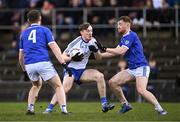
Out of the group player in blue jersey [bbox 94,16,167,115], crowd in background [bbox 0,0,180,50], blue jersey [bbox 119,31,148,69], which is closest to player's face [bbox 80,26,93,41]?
player in blue jersey [bbox 94,16,167,115]

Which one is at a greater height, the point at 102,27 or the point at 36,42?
the point at 36,42

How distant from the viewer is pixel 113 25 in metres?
30.2

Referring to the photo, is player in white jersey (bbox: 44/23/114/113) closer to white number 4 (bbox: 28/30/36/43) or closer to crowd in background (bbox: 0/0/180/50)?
white number 4 (bbox: 28/30/36/43)

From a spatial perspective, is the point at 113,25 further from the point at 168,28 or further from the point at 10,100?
the point at 10,100

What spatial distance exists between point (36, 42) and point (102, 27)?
43.1 feet

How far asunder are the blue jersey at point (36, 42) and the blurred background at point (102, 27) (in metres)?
10.9

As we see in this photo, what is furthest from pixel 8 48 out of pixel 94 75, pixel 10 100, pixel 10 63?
pixel 94 75

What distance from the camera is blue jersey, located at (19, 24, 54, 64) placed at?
1723cm

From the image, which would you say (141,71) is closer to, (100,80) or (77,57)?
(100,80)

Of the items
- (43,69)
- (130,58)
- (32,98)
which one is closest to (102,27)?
(130,58)

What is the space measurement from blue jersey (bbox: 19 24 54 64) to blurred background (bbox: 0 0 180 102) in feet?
35.8

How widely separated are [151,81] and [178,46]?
3.77m

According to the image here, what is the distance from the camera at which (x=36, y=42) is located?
17250 mm

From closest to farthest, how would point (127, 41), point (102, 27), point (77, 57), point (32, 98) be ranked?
point (32, 98) → point (127, 41) → point (77, 57) → point (102, 27)
